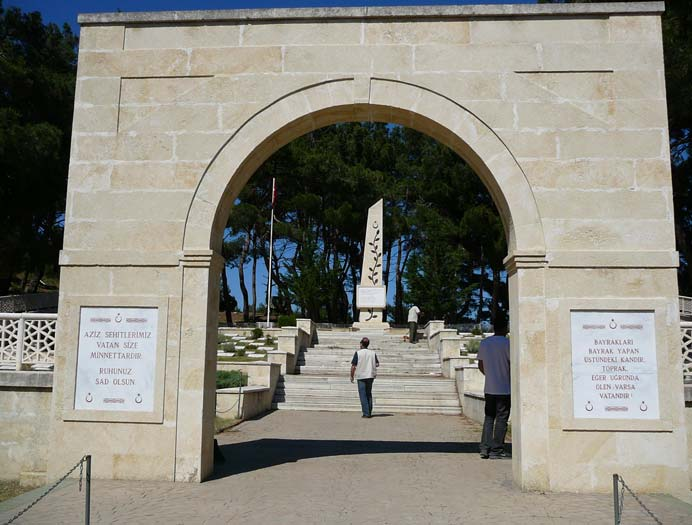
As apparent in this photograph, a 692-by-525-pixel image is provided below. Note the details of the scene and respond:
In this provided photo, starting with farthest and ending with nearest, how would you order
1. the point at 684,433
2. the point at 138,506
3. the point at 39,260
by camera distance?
the point at 39,260, the point at 684,433, the point at 138,506

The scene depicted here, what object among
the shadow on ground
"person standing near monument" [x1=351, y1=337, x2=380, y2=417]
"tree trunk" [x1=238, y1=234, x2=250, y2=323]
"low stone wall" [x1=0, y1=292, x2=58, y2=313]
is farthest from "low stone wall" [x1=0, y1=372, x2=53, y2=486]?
"tree trunk" [x1=238, y1=234, x2=250, y2=323]

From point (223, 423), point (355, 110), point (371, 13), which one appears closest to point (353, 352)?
point (223, 423)

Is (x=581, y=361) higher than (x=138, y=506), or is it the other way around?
(x=581, y=361)

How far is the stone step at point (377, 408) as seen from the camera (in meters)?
14.0

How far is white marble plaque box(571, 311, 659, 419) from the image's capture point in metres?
6.25

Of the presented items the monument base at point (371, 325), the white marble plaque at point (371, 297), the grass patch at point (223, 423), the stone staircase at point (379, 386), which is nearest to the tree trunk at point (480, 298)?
the white marble plaque at point (371, 297)

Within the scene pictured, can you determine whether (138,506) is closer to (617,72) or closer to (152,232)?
(152,232)

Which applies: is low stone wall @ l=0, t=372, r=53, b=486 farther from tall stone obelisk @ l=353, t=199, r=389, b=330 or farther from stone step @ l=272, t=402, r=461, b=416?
tall stone obelisk @ l=353, t=199, r=389, b=330

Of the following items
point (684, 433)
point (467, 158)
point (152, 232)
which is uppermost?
point (467, 158)

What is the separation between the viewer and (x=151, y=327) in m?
6.74

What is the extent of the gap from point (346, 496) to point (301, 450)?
2601 mm

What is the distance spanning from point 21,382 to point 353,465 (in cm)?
401

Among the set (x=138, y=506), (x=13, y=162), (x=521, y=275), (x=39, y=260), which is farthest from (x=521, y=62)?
(x=39, y=260)

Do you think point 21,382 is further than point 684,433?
Yes
